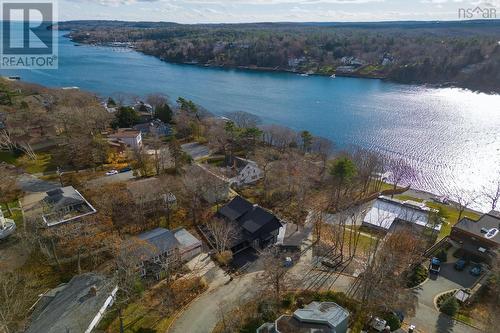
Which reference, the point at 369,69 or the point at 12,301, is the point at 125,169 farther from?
the point at 369,69

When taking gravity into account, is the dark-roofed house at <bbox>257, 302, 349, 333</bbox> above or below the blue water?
below

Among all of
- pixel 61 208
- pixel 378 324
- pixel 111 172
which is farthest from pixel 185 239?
pixel 111 172

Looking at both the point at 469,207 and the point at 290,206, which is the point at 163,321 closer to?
the point at 290,206

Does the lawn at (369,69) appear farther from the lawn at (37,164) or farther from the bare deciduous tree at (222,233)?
the bare deciduous tree at (222,233)

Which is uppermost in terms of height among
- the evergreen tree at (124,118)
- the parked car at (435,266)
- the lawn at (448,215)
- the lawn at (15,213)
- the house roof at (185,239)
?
the evergreen tree at (124,118)

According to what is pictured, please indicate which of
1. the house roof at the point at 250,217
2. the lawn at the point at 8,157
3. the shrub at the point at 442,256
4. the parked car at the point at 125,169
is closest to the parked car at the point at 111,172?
the parked car at the point at 125,169

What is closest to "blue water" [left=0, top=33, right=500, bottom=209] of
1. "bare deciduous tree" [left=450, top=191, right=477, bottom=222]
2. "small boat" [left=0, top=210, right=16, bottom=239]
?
"bare deciduous tree" [left=450, top=191, right=477, bottom=222]

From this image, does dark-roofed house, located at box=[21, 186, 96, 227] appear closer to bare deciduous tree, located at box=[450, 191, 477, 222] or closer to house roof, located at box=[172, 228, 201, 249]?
house roof, located at box=[172, 228, 201, 249]

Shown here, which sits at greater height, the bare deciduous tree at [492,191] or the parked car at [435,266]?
the bare deciduous tree at [492,191]
